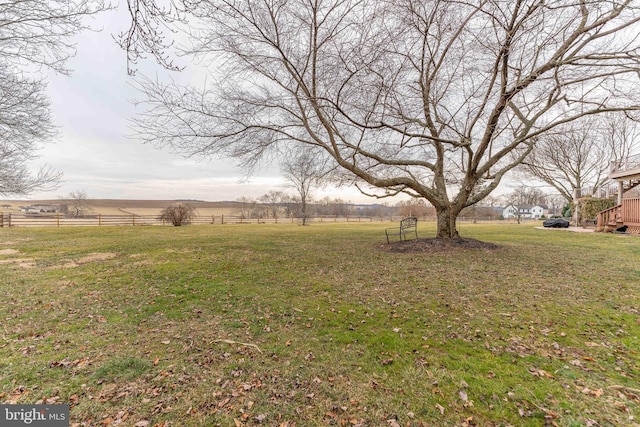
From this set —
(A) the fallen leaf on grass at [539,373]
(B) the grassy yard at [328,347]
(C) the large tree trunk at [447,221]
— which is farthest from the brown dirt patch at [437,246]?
(A) the fallen leaf on grass at [539,373]

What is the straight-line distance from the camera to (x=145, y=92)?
5781 millimetres

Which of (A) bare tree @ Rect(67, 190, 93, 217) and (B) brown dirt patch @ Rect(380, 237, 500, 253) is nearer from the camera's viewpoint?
(B) brown dirt patch @ Rect(380, 237, 500, 253)

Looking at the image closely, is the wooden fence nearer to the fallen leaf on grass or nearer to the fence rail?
the fence rail

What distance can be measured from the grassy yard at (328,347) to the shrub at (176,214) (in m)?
19.6

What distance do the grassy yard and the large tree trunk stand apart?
3673 mm

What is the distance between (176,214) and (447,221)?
929 inches

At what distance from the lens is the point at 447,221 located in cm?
964

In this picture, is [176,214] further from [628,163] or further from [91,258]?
[628,163]

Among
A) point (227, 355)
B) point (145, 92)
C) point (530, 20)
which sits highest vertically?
point (530, 20)

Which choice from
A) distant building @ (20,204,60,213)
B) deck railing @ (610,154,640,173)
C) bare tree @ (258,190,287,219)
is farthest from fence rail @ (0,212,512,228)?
deck railing @ (610,154,640,173)

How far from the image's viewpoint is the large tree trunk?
950cm

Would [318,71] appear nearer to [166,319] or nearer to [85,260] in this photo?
[166,319]

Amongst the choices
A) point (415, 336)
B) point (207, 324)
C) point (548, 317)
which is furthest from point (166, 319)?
point (548, 317)

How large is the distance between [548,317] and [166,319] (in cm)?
554
